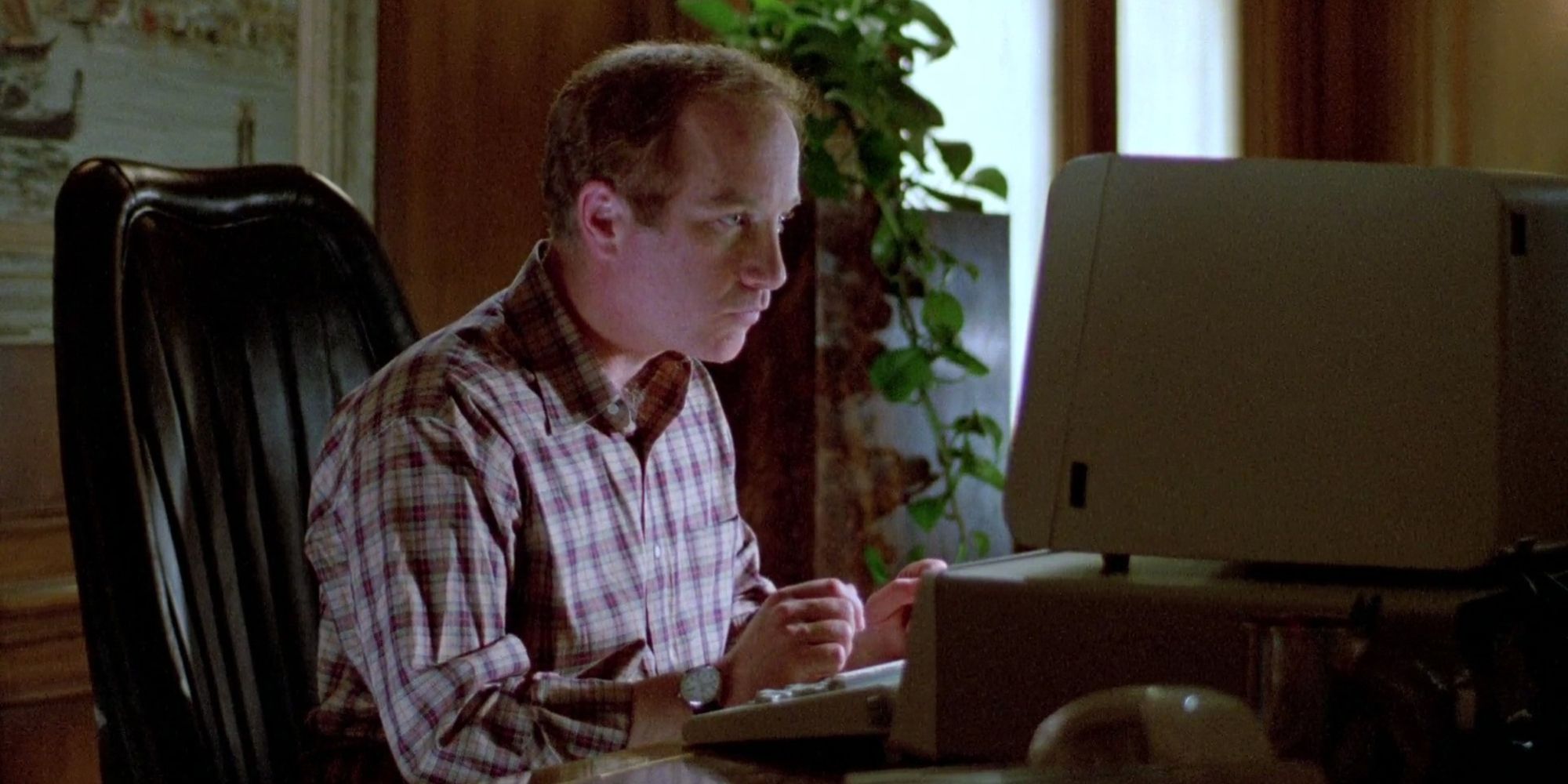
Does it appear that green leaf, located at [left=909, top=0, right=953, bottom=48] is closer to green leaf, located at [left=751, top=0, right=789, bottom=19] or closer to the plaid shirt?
green leaf, located at [left=751, top=0, right=789, bottom=19]

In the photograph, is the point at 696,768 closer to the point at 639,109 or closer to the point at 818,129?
the point at 639,109

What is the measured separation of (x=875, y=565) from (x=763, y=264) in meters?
0.92

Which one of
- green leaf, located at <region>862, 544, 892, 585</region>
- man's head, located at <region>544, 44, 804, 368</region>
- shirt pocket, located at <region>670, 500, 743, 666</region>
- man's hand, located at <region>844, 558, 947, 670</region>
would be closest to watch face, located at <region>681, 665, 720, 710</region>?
man's hand, located at <region>844, 558, 947, 670</region>

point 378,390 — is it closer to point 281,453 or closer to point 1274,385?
point 281,453

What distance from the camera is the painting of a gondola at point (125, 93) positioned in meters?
1.97

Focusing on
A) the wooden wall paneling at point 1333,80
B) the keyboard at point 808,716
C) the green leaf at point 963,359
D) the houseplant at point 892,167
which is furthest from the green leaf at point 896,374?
the keyboard at point 808,716

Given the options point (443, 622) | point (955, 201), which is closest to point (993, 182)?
point (955, 201)

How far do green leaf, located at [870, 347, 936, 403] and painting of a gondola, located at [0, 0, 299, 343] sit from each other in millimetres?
887

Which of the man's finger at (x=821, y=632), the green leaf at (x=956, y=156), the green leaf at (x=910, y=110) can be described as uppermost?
the green leaf at (x=910, y=110)

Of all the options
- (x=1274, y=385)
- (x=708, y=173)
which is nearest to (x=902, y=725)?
(x=1274, y=385)

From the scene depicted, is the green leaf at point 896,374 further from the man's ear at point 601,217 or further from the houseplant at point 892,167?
the man's ear at point 601,217

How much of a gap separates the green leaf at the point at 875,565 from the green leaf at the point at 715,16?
0.81m

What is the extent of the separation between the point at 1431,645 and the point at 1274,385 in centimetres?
17

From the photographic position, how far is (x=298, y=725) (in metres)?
1.39
